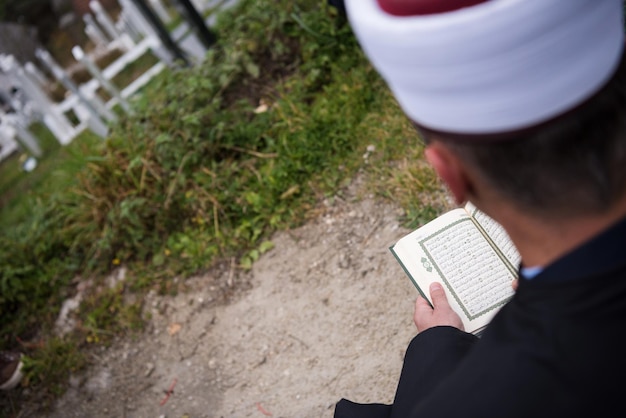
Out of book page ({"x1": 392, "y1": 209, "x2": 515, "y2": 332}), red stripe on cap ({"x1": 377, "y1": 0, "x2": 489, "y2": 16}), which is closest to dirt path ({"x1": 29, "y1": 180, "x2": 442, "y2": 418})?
book page ({"x1": 392, "y1": 209, "x2": 515, "y2": 332})

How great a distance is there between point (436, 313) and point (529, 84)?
3.40 feet

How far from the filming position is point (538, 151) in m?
Answer: 0.92

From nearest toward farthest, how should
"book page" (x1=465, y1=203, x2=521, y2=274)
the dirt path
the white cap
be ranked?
the white cap < "book page" (x1=465, y1=203, x2=521, y2=274) < the dirt path

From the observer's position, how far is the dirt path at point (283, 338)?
2.89 m

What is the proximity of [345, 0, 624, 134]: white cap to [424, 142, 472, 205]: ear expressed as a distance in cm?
7

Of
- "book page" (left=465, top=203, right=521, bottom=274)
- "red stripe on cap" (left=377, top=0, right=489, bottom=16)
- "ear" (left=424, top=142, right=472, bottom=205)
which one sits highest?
"red stripe on cap" (left=377, top=0, right=489, bottom=16)

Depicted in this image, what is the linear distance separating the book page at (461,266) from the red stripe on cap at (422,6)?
3.76 ft

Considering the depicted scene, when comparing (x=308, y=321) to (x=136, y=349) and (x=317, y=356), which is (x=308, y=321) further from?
(x=136, y=349)

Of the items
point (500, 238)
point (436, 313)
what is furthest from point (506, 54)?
point (500, 238)

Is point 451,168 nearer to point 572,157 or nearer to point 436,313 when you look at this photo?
point 572,157

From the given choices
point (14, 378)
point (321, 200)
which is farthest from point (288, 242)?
point (14, 378)

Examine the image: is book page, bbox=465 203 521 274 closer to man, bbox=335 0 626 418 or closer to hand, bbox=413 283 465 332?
hand, bbox=413 283 465 332

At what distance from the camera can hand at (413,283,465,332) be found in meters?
1.76

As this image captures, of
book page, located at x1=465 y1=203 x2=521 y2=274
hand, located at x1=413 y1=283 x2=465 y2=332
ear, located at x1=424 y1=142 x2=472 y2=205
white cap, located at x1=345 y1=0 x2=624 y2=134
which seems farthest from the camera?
book page, located at x1=465 y1=203 x2=521 y2=274
